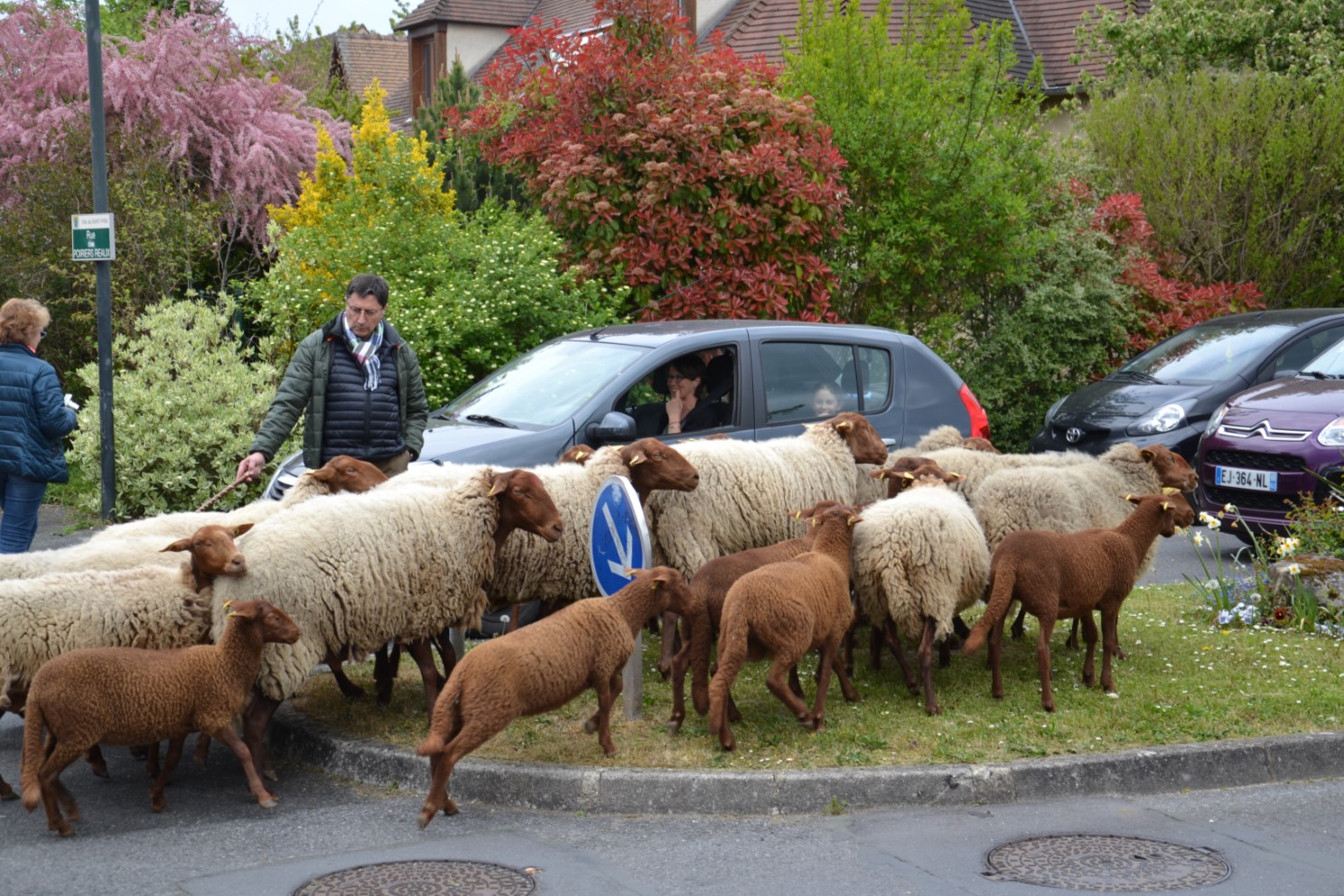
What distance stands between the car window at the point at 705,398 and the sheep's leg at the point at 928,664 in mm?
2509

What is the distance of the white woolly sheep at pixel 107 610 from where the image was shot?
20.0 feet

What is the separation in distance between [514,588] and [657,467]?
0.97 metres

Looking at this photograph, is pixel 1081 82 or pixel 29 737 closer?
pixel 29 737

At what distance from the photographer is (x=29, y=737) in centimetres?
569

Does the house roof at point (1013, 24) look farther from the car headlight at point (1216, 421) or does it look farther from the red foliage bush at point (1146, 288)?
the car headlight at point (1216, 421)

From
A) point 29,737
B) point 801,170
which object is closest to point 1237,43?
point 801,170

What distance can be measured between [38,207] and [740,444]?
12525mm

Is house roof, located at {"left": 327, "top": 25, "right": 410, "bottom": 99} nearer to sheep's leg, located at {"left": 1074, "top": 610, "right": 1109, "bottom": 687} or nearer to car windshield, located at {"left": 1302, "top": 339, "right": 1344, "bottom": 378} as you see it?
car windshield, located at {"left": 1302, "top": 339, "right": 1344, "bottom": 378}

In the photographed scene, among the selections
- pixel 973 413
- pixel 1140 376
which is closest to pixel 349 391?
pixel 973 413

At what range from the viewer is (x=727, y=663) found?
6.29 meters

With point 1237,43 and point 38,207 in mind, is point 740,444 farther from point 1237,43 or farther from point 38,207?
point 1237,43

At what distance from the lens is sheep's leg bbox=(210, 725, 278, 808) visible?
5.99 m

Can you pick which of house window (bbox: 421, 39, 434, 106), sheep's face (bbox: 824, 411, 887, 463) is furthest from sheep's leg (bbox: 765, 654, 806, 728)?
house window (bbox: 421, 39, 434, 106)

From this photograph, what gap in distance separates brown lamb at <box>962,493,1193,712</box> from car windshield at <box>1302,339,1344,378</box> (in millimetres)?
5777
